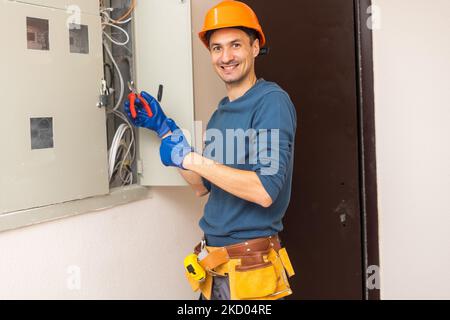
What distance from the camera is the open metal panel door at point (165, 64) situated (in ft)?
5.14

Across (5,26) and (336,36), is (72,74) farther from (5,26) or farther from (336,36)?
(336,36)

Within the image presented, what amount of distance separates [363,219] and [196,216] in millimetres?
706

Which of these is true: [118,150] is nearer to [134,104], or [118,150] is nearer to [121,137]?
[121,137]

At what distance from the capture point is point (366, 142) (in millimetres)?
1988

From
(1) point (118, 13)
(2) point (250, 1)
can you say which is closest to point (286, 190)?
(1) point (118, 13)

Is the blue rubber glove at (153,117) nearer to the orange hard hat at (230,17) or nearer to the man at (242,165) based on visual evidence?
the man at (242,165)

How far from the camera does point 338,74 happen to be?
2033 mm

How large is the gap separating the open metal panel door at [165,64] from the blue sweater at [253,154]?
0.49 ft

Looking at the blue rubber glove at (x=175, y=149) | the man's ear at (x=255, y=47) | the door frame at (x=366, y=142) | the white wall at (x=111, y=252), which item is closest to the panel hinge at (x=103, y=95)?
the blue rubber glove at (x=175, y=149)

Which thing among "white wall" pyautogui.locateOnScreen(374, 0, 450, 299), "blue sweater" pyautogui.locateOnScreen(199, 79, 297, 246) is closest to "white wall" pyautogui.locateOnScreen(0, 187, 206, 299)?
"blue sweater" pyautogui.locateOnScreen(199, 79, 297, 246)

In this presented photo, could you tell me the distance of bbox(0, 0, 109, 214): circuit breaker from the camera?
4.09ft

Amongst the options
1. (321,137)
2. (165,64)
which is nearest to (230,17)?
(165,64)

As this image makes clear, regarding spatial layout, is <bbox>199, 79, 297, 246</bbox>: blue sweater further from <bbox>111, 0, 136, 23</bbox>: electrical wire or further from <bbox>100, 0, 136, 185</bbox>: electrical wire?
<bbox>111, 0, 136, 23</bbox>: electrical wire

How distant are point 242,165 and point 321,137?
2.70 feet
